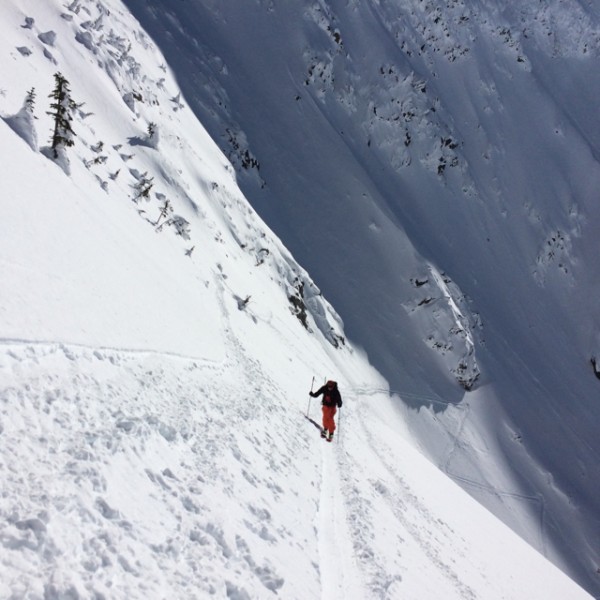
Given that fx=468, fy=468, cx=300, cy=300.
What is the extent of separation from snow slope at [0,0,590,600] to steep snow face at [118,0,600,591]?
20448 mm

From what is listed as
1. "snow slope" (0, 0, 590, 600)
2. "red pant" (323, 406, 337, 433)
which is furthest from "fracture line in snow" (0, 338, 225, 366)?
"red pant" (323, 406, 337, 433)

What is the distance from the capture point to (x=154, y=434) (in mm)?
6852

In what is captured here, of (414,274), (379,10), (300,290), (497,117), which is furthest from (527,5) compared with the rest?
(300,290)

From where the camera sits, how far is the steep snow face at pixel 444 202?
38906 mm

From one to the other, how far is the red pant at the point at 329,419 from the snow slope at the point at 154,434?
0.50m

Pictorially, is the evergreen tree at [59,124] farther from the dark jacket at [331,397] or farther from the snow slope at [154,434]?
the dark jacket at [331,397]

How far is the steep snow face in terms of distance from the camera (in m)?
38.9

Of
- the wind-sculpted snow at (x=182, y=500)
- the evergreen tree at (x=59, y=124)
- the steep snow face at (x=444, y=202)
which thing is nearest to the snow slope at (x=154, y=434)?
the wind-sculpted snow at (x=182, y=500)

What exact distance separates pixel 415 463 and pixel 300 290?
1600cm

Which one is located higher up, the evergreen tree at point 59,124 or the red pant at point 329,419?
the evergreen tree at point 59,124

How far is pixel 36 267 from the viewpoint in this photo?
7582 mm

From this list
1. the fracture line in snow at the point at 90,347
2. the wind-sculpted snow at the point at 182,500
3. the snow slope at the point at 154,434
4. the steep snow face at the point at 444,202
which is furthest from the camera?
the steep snow face at the point at 444,202

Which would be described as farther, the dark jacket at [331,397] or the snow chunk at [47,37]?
the snow chunk at [47,37]

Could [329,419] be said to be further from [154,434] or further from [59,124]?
[59,124]
